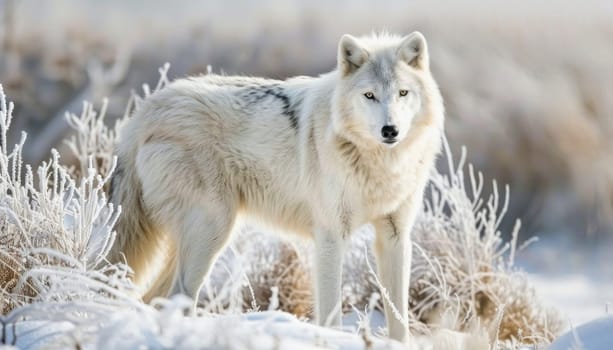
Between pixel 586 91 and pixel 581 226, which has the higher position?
pixel 586 91

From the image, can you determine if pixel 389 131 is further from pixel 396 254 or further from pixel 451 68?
pixel 451 68

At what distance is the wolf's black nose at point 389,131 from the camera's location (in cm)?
441

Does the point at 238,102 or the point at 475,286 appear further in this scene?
the point at 475,286

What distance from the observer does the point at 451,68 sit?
50.2 feet

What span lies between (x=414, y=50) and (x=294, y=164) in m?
0.91

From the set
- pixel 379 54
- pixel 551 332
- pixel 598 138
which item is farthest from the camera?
pixel 598 138

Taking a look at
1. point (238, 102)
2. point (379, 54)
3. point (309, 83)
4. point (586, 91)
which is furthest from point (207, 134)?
point (586, 91)

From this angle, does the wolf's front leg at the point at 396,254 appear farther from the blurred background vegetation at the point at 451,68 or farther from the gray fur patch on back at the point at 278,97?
the blurred background vegetation at the point at 451,68

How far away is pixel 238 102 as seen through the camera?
5184mm

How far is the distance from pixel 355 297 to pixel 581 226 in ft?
20.7

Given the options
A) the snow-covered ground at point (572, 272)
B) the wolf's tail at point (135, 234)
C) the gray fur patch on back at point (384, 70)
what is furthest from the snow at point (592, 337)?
the snow-covered ground at point (572, 272)

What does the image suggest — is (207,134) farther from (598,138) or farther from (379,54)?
(598,138)

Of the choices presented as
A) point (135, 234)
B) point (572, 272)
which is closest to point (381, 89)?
point (135, 234)

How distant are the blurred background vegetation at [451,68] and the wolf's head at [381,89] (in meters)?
6.49
